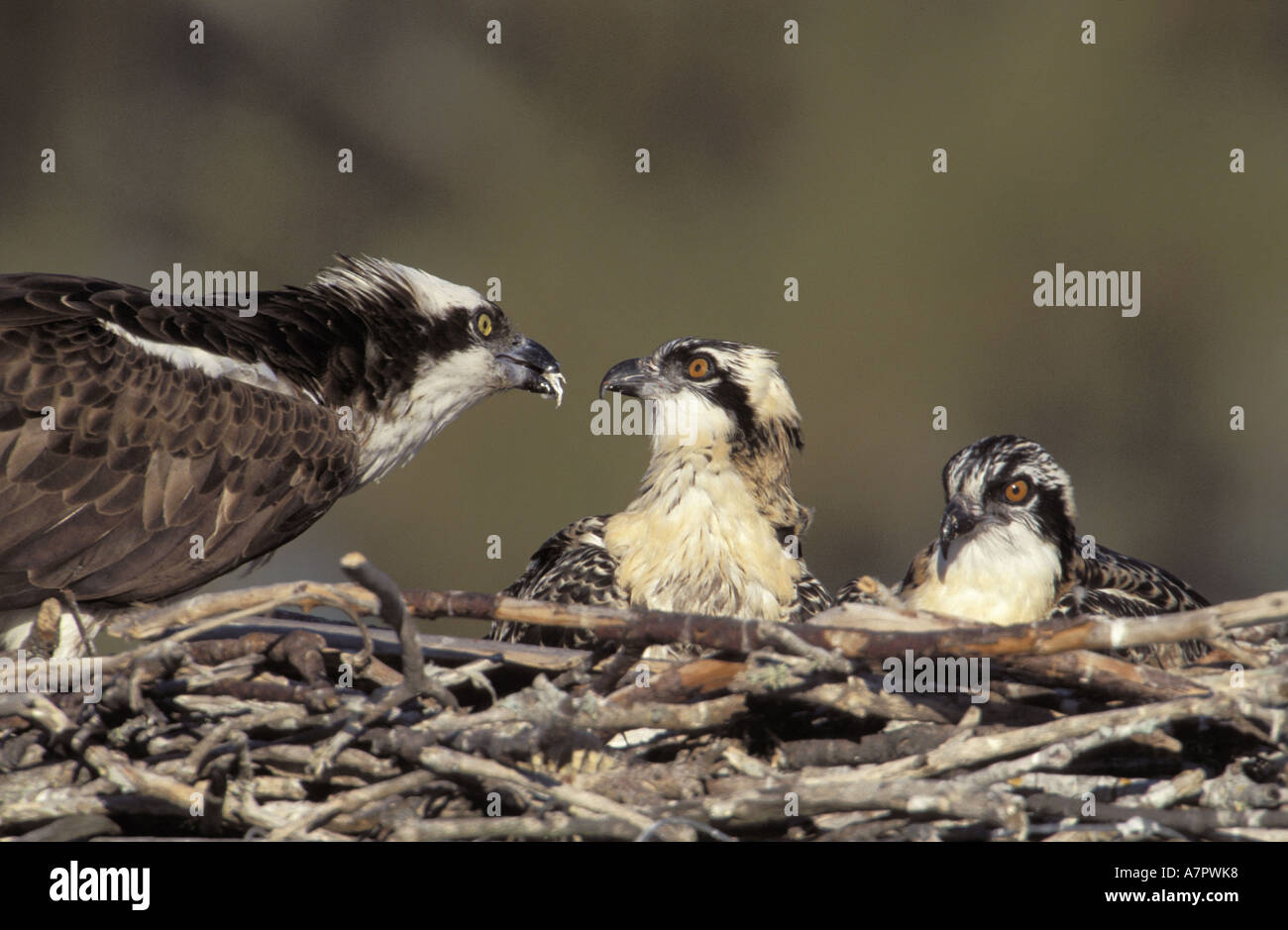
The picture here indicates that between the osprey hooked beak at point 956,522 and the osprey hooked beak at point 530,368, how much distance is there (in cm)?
171

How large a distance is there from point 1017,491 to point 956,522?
0.27m

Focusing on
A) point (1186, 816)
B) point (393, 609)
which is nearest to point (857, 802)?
point (1186, 816)

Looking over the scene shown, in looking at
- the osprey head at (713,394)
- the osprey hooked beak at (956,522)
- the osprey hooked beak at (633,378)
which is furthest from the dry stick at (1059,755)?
the osprey hooked beak at (633,378)

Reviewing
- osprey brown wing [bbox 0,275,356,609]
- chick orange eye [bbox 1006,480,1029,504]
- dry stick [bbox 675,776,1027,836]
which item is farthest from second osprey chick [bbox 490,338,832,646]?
dry stick [bbox 675,776,1027,836]

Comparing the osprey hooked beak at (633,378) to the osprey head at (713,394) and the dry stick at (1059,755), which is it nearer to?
the osprey head at (713,394)

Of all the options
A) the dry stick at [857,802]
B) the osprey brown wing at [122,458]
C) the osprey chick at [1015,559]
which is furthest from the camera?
the osprey chick at [1015,559]

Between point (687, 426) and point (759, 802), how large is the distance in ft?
7.62

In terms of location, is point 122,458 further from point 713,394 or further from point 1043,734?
point 1043,734

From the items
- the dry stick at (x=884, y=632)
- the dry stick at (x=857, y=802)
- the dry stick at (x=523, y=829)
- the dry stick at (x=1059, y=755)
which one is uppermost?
the dry stick at (x=884, y=632)

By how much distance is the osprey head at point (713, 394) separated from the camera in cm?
556

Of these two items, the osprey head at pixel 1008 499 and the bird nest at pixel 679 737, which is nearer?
the bird nest at pixel 679 737
